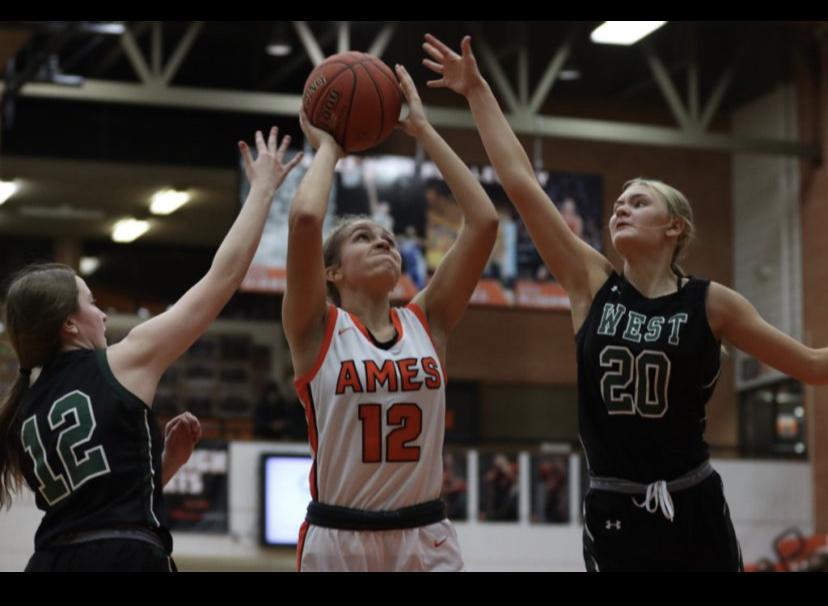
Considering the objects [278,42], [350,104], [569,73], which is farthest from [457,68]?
[569,73]

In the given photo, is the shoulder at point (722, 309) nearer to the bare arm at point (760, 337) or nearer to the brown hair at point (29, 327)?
Result: the bare arm at point (760, 337)

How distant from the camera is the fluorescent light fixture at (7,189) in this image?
68.1 feet

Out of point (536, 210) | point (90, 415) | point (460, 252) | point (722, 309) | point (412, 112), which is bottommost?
point (90, 415)

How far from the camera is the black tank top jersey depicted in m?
4.92

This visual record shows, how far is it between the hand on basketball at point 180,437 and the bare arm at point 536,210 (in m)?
1.45

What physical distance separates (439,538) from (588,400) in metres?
0.73

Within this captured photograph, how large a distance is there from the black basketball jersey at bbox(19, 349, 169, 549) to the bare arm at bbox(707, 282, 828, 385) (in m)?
2.04

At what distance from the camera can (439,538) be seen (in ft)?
15.8

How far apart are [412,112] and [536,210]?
0.61m

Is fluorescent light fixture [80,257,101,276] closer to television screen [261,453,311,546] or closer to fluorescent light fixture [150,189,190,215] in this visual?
fluorescent light fixture [150,189,190,215]

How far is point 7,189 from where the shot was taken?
69.7 ft

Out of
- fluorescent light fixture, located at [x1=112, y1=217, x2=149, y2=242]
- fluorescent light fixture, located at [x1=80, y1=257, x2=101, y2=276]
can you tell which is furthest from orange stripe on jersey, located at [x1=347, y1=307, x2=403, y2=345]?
fluorescent light fixture, located at [x1=80, y1=257, x2=101, y2=276]

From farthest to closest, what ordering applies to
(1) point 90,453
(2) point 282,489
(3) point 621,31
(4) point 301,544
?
(2) point 282,489 → (3) point 621,31 → (4) point 301,544 → (1) point 90,453

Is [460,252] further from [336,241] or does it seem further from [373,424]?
[373,424]
